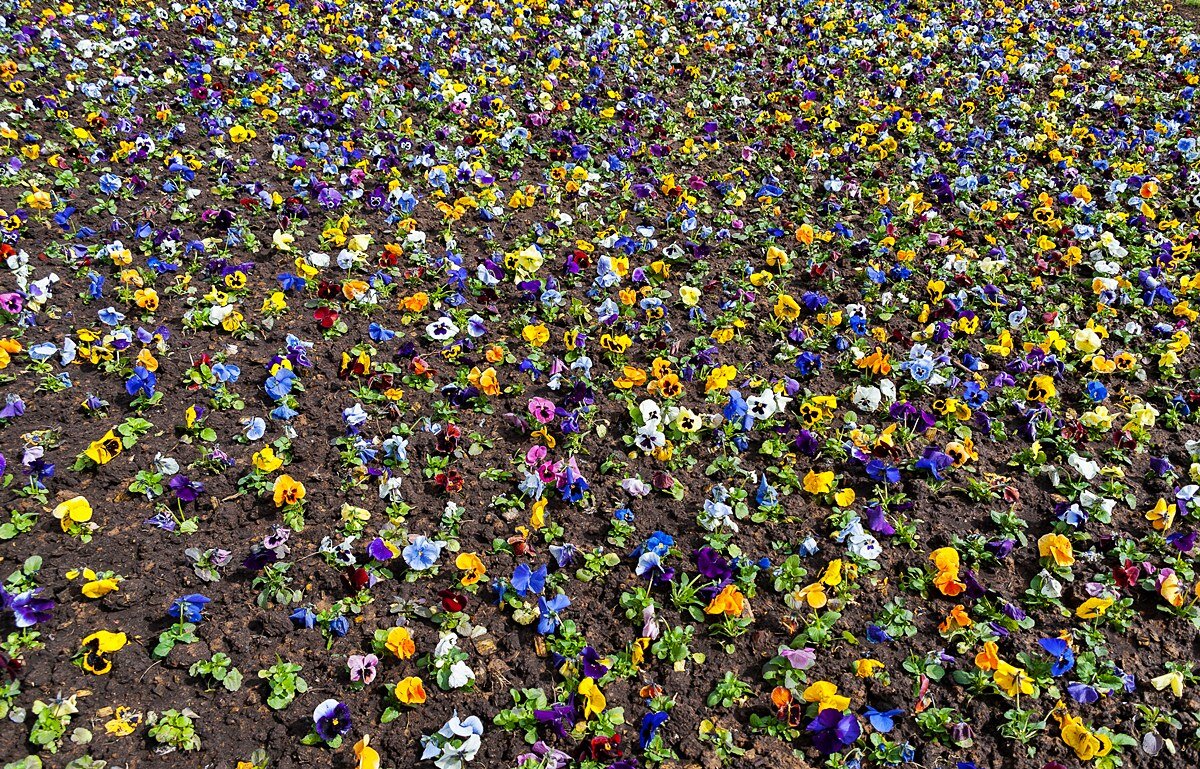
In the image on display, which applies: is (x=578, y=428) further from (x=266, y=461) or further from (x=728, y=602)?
(x=266, y=461)

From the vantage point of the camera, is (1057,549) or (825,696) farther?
(1057,549)

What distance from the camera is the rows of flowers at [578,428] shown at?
3.16m

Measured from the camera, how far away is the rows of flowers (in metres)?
3.16

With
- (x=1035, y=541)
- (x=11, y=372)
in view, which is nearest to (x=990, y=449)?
(x=1035, y=541)

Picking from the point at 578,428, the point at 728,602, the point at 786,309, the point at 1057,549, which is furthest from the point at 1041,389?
the point at 578,428

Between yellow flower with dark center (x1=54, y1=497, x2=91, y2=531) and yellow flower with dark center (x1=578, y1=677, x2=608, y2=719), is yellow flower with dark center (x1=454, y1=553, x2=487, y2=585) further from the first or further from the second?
yellow flower with dark center (x1=54, y1=497, x2=91, y2=531)

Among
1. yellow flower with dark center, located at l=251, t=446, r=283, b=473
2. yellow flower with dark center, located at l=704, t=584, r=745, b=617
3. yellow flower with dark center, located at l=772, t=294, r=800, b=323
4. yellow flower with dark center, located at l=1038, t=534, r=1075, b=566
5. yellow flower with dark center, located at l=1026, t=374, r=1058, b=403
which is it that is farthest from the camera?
yellow flower with dark center, located at l=772, t=294, r=800, b=323

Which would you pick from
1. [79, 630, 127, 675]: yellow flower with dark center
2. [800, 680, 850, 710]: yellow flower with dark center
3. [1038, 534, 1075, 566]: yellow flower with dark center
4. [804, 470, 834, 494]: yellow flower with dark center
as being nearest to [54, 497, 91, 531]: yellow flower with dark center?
[79, 630, 127, 675]: yellow flower with dark center

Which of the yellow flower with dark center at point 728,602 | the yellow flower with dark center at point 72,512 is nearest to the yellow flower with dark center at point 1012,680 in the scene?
the yellow flower with dark center at point 728,602

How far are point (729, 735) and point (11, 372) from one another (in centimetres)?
420

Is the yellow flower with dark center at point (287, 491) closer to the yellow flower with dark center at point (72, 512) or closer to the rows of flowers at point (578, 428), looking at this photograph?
the rows of flowers at point (578, 428)

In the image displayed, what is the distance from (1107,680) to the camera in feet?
10.7

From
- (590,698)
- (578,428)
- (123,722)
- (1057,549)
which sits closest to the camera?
(123,722)

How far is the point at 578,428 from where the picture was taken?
4.41 m
